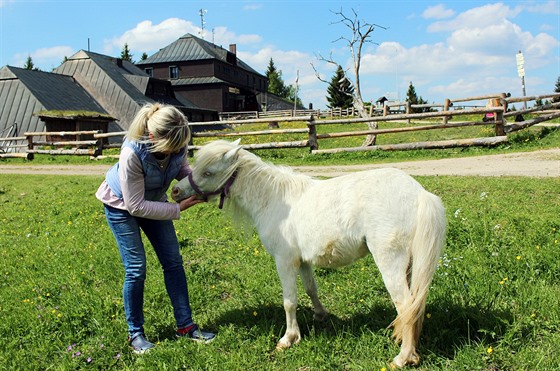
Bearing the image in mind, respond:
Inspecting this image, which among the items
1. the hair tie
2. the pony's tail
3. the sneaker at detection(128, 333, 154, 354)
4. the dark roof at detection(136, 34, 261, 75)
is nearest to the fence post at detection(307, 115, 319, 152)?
the hair tie

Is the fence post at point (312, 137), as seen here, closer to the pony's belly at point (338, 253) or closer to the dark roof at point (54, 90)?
the pony's belly at point (338, 253)

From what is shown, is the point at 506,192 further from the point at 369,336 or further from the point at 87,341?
the point at 87,341

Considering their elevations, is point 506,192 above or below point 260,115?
below

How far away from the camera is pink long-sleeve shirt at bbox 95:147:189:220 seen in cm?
345

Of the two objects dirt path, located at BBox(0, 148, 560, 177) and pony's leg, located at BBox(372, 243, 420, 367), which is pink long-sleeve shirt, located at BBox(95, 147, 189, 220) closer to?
pony's leg, located at BBox(372, 243, 420, 367)

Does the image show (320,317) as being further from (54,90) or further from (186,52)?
(186,52)

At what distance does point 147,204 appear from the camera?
11.6ft

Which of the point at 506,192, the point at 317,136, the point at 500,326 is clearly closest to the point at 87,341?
the point at 500,326

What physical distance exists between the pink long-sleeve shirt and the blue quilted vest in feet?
0.16

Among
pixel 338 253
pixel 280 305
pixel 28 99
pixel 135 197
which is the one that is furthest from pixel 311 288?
pixel 28 99

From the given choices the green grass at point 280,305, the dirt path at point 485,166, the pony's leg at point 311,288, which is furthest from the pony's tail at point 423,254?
the dirt path at point 485,166

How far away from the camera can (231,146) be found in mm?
3729

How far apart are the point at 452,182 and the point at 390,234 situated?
616 centimetres

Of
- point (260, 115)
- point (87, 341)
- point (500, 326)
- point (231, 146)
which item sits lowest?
point (87, 341)
